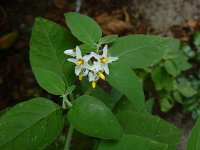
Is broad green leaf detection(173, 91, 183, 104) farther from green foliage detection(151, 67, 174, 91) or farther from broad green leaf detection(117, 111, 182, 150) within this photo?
broad green leaf detection(117, 111, 182, 150)

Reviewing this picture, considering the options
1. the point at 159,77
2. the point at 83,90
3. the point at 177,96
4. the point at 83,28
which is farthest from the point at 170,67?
the point at 83,28

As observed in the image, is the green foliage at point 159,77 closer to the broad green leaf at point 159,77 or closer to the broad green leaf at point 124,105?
the broad green leaf at point 159,77

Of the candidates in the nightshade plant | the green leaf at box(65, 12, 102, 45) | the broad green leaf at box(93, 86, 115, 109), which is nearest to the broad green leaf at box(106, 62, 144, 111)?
the nightshade plant

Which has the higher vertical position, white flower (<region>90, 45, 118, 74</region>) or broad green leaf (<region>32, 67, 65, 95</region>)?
white flower (<region>90, 45, 118, 74</region>)

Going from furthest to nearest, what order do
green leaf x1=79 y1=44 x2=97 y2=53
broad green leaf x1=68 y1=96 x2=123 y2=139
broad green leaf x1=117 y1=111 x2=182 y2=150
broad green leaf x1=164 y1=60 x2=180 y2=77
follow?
1. broad green leaf x1=164 y1=60 x2=180 y2=77
2. broad green leaf x1=117 y1=111 x2=182 y2=150
3. green leaf x1=79 y1=44 x2=97 y2=53
4. broad green leaf x1=68 y1=96 x2=123 y2=139

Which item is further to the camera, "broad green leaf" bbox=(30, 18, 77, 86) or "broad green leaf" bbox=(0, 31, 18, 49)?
"broad green leaf" bbox=(0, 31, 18, 49)

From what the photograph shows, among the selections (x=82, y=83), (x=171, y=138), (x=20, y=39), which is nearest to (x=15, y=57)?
(x=20, y=39)
